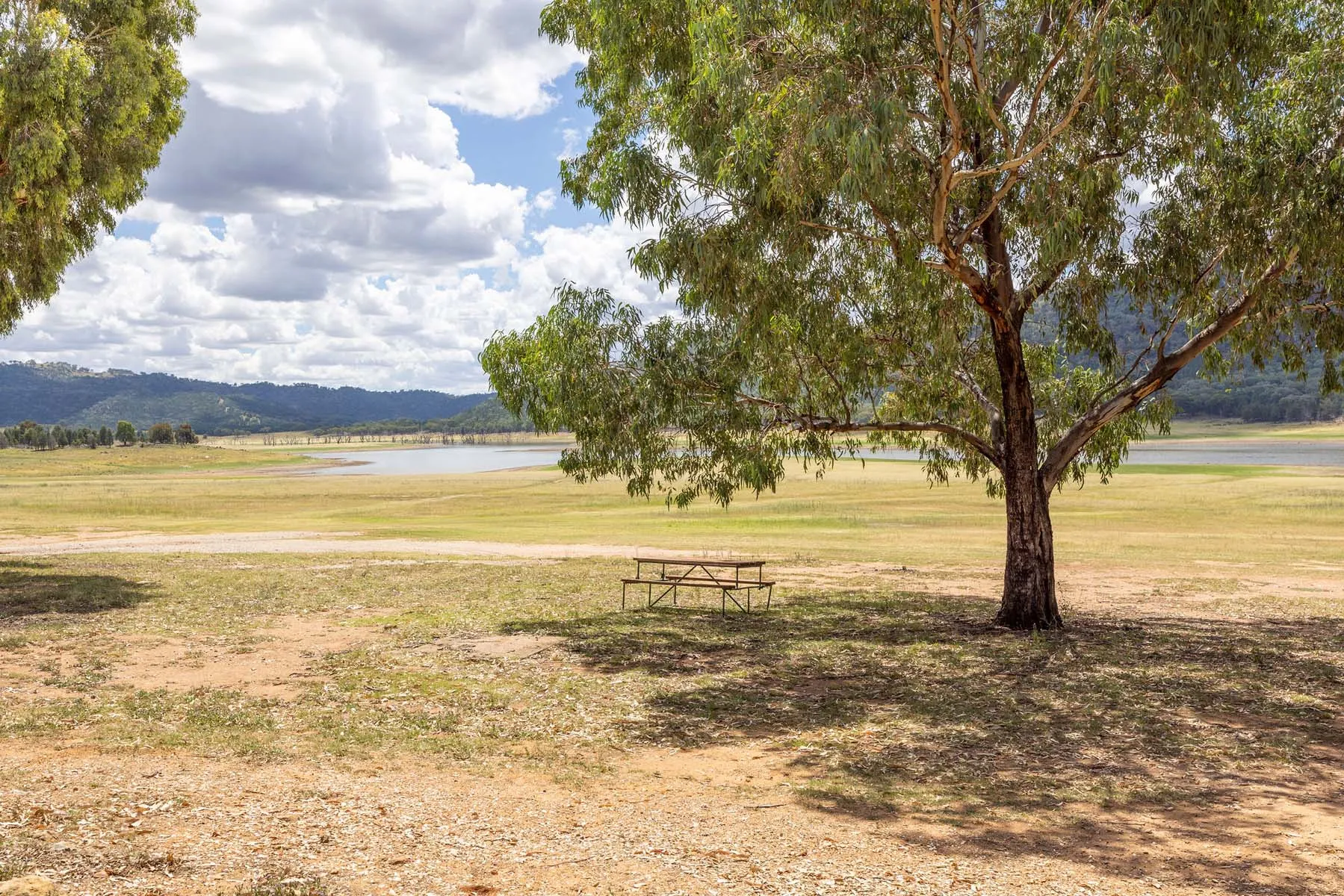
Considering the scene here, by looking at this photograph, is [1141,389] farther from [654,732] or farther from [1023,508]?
[654,732]

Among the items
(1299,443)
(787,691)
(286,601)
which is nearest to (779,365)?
(787,691)

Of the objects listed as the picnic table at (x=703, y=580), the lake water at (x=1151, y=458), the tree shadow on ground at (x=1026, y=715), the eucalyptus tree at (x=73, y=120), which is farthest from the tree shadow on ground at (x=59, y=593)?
the lake water at (x=1151, y=458)

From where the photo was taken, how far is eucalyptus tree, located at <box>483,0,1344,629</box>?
1193 centimetres

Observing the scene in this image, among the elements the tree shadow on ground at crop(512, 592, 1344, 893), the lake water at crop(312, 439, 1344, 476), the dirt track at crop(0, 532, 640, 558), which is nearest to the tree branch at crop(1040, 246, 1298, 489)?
the tree shadow on ground at crop(512, 592, 1344, 893)

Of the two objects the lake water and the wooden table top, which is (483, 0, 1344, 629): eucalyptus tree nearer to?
the wooden table top

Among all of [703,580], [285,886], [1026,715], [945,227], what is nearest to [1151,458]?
[703,580]

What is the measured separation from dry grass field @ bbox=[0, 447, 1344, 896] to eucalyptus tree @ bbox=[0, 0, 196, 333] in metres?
7.00

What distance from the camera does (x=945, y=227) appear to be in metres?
14.1

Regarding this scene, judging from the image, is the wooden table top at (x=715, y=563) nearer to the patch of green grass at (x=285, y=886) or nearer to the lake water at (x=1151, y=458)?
the patch of green grass at (x=285, y=886)

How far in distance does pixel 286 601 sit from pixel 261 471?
113 m

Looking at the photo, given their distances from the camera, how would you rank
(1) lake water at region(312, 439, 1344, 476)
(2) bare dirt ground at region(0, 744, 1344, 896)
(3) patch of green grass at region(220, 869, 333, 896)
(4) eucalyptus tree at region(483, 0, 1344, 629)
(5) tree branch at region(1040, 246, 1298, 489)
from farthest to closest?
(1) lake water at region(312, 439, 1344, 476)
(5) tree branch at region(1040, 246, 1298, 489)
(4) eucalyptus tree at region(483, 0, 1344, 629)
(2) bare dirt ground at region(0, 744, 1344, 896)
(3) patch of green grass at region(220, 869, 333, 896)

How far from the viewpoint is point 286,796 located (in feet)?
25.8

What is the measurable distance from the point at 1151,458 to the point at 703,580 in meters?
120

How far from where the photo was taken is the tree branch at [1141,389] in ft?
49.7
